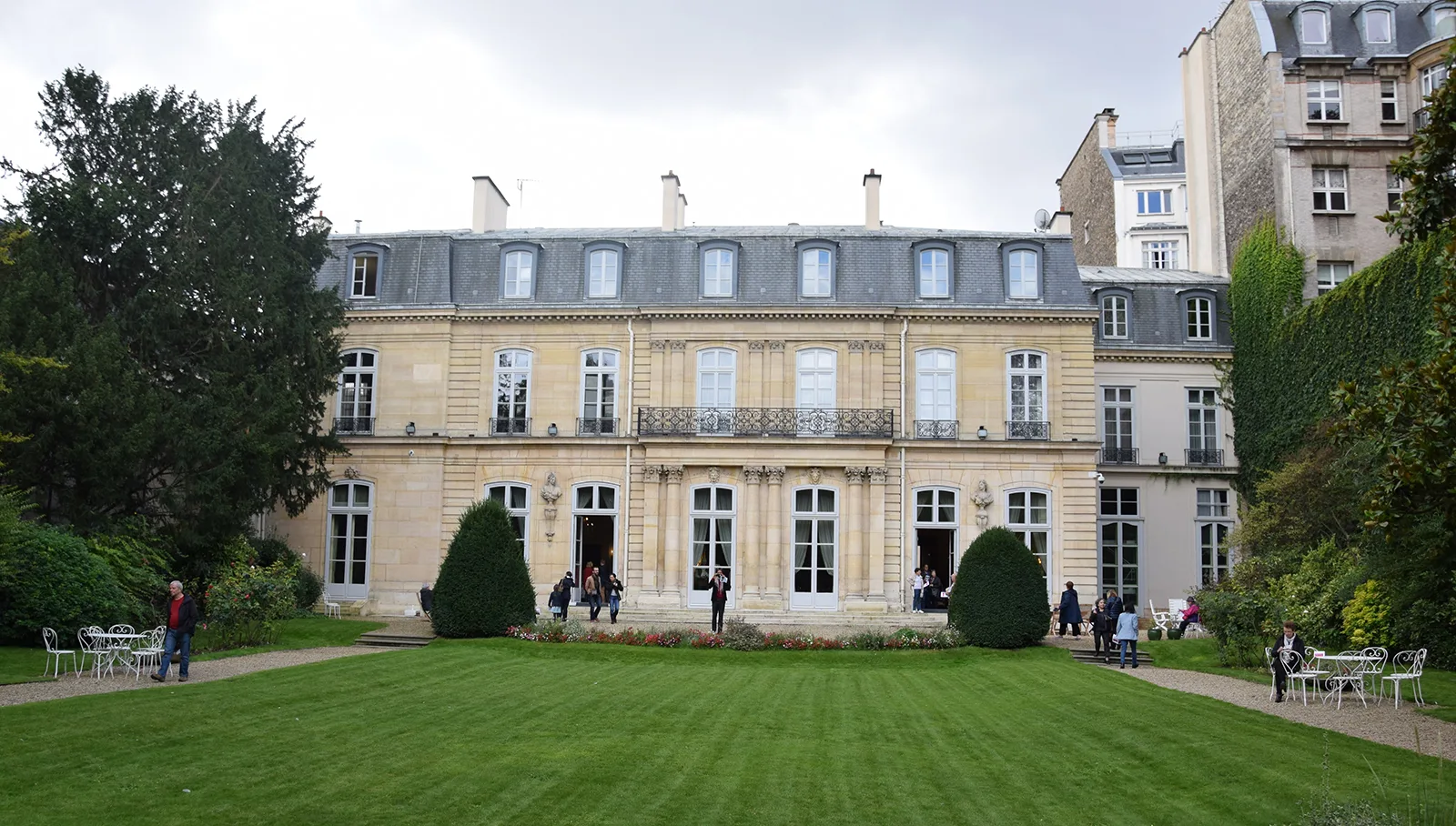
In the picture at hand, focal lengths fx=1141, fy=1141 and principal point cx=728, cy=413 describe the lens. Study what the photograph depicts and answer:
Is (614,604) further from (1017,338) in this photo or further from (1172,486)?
(1172,486)

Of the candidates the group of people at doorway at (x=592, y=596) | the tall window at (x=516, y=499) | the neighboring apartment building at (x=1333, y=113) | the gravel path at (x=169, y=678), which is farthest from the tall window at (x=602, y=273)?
the neighboring apartment building at (x=1333, y=113)

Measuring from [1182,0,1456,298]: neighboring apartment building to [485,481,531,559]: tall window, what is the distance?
2248 centimetres

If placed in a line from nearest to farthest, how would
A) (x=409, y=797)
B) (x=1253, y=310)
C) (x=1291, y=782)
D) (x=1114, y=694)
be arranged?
(x=409, y=797)
(x=1291, y=782)
(x=1114, y=694)
(x=1253, y=310)

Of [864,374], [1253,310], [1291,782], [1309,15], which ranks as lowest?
[1291,782]

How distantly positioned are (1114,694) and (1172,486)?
1957 cm

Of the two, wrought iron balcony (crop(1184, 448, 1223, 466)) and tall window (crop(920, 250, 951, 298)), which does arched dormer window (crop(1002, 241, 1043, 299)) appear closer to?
tall window (crop(920, 250, 951, 298))

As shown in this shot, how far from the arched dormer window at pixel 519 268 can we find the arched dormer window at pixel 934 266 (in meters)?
10.5

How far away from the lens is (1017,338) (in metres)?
30.6

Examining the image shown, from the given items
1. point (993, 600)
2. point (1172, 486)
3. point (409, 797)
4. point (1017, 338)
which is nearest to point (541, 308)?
point (1017, 338)

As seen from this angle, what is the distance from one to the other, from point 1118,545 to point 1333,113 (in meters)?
13.8

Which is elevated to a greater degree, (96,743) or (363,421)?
(363,421)

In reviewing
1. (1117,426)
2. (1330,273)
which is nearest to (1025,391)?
(1117,426)

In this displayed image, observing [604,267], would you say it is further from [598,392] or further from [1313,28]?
[1313,28]

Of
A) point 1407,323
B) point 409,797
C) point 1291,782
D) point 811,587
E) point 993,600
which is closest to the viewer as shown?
point 409,797
